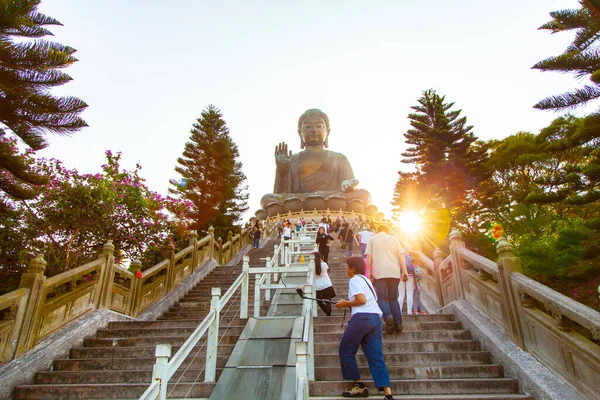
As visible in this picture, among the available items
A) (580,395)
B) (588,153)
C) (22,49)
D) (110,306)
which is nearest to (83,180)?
(22,49)

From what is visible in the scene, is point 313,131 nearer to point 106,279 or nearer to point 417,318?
point 106,279

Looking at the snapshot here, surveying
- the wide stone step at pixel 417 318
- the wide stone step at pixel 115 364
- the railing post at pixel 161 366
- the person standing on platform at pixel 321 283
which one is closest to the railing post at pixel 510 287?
the wide stone step at pixel 417 318

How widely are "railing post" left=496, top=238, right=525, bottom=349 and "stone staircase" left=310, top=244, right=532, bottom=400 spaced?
393mm

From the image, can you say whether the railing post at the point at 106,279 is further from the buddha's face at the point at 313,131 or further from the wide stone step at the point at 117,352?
the buddha's face at the point at 313,131

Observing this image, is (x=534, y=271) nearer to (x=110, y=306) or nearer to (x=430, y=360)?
(x=430, y=360)

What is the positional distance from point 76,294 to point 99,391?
245 centimetres

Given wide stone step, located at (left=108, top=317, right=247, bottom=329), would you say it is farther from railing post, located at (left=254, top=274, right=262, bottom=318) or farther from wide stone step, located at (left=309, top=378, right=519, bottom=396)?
wide stone step, located at (left=309, top=378, right=519, bottom=396)

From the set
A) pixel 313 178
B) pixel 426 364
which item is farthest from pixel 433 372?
pixel 313 178

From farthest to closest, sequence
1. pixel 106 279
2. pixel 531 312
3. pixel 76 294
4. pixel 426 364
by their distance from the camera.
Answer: pixel 106 279 < pixel 76 294 < pixel 426 364 < pixel 531 312

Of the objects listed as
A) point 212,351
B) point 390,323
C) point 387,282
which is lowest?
point 212,351

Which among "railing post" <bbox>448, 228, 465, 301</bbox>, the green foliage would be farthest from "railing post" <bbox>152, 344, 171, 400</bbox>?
the green foliage

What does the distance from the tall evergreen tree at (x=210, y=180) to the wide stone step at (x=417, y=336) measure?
19.2 meters

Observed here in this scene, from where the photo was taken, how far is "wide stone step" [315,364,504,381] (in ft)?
13.1

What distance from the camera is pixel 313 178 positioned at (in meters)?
22.7
